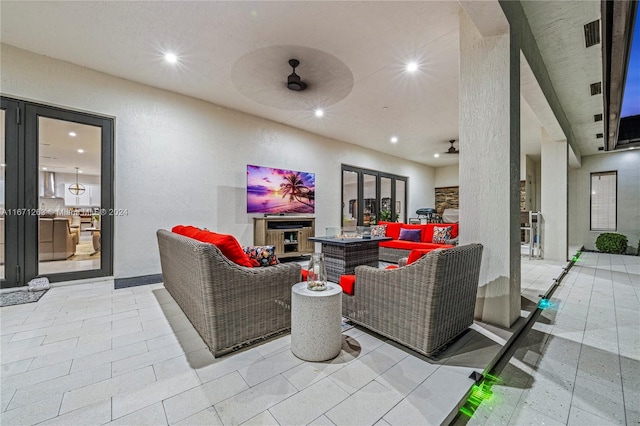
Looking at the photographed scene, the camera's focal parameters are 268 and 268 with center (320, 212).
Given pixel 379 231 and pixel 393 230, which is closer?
pixel 379 231

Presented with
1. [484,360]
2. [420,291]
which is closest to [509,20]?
[420,291]

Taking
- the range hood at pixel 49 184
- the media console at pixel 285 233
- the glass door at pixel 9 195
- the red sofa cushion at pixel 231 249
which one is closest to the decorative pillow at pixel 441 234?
the media console at pixel 285 233

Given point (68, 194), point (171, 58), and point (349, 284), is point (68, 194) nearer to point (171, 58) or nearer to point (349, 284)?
point (171, 58)

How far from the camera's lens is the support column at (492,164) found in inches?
91.7

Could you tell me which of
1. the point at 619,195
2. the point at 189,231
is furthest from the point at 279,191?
the point at 619,195

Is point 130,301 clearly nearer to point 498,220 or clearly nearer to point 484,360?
point 484,360

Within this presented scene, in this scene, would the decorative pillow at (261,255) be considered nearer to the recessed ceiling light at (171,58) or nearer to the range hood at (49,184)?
the recessed ceiling light at (171,58)

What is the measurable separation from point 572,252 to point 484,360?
759cm

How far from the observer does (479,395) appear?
1578mm

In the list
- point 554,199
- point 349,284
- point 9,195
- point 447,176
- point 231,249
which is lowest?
point 349,284

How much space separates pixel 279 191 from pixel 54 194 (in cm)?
350

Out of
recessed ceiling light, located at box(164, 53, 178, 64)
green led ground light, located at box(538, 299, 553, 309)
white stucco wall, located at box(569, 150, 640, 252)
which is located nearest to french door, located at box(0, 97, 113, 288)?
recessed ceiling light, located at box(164, 53, 178, 64)

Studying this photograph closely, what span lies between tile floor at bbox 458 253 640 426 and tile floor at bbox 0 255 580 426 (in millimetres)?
178

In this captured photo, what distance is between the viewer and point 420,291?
1.83 metres
